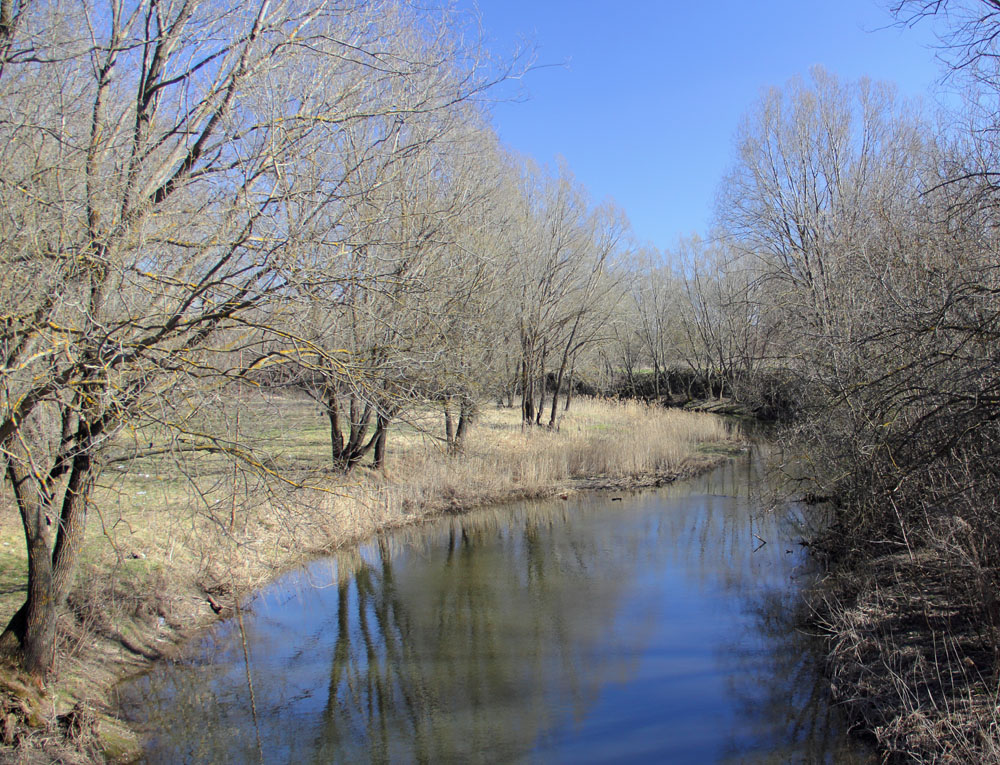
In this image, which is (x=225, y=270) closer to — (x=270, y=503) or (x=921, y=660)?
(x=270, y=503)

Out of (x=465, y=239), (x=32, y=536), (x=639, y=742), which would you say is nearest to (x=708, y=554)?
(x=639, y=742)

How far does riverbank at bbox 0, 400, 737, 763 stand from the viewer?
522cm

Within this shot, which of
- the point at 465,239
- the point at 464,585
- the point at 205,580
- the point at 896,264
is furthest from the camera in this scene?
the point at 465,239

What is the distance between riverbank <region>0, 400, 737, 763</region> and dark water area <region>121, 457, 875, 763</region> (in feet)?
1.35

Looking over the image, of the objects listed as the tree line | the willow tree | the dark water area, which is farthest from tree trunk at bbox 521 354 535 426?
the willow tree

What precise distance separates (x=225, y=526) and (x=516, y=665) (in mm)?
3359

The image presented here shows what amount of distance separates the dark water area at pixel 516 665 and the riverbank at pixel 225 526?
1.35 feet

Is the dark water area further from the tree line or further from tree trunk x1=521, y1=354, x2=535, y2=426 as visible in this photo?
tree trunk x1=521, y1=354, x2=535, y2=426

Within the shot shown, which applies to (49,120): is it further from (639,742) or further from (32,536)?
(639,742)

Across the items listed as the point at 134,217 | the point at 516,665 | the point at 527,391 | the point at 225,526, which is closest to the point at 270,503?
the point at 225,526

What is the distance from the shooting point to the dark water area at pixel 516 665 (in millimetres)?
5766

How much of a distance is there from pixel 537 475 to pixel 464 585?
6.24m

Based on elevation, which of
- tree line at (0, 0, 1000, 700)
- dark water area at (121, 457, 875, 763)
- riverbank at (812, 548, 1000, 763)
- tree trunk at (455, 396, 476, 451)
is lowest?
dark water area at (121, 457, 875, 763)

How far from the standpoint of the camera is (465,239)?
1304 centimetres
